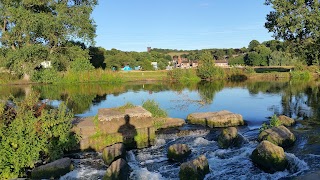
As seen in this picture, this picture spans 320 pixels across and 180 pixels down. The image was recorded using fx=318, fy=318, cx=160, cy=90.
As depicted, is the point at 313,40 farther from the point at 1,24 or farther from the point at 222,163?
the point at 1,24

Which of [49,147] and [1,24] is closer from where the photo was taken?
[49,147]

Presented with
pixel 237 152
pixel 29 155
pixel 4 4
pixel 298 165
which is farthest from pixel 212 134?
pixel 4 4

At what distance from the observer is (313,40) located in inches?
1048

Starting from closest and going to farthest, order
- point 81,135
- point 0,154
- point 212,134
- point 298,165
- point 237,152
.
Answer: point 0,154
point 298,165
point 237,152
point 81,135
point 212,134

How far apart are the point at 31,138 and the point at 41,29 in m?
36.3

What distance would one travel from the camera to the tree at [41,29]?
137 ft

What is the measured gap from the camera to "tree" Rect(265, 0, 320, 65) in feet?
86.5

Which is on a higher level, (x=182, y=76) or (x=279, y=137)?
(x=182, y=76)

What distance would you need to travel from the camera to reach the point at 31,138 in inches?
371

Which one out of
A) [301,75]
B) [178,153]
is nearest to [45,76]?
[178,153]

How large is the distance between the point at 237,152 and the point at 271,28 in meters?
24.5

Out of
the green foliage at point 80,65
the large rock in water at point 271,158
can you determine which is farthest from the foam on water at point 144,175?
the green foliage at point 80,65

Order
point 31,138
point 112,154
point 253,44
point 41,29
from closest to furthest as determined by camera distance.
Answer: point 31,138 → point 112,154 → point 41,29 → point 253,44

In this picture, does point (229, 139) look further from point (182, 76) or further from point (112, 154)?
point (182, 76)
